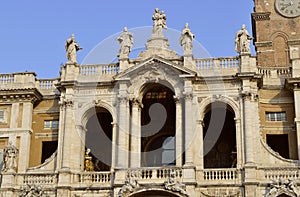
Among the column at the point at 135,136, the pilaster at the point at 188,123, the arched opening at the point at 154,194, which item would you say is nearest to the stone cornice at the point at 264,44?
the pilaster at the point at 188,123

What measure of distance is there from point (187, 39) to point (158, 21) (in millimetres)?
3315

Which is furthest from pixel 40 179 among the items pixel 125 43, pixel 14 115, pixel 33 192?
pixel 125 43

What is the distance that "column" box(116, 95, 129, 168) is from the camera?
109ft

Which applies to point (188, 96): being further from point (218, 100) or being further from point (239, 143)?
point (239, 143)

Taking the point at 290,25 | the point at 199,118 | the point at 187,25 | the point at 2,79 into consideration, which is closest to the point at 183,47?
the point at 187,25

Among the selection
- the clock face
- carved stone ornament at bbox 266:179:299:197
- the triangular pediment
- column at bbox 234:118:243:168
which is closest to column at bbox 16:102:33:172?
the triangular pediment

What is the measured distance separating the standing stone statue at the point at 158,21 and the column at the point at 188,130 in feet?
19.8

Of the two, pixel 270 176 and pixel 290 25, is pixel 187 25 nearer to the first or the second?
pixel 270 176

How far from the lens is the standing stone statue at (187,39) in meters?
35.3

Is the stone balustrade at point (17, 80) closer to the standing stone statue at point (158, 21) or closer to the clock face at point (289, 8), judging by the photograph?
the standing stone statue at point (158, 21)

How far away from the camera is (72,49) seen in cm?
3691

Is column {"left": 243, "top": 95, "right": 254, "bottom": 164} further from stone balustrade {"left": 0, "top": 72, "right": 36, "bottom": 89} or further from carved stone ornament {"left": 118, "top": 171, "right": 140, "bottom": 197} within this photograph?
stone balustrade {"left": 0, "top": 72, "right": 36, "bottom": 89}

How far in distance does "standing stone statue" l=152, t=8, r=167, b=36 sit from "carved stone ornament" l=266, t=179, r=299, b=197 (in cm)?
1249

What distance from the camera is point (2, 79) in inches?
1511
